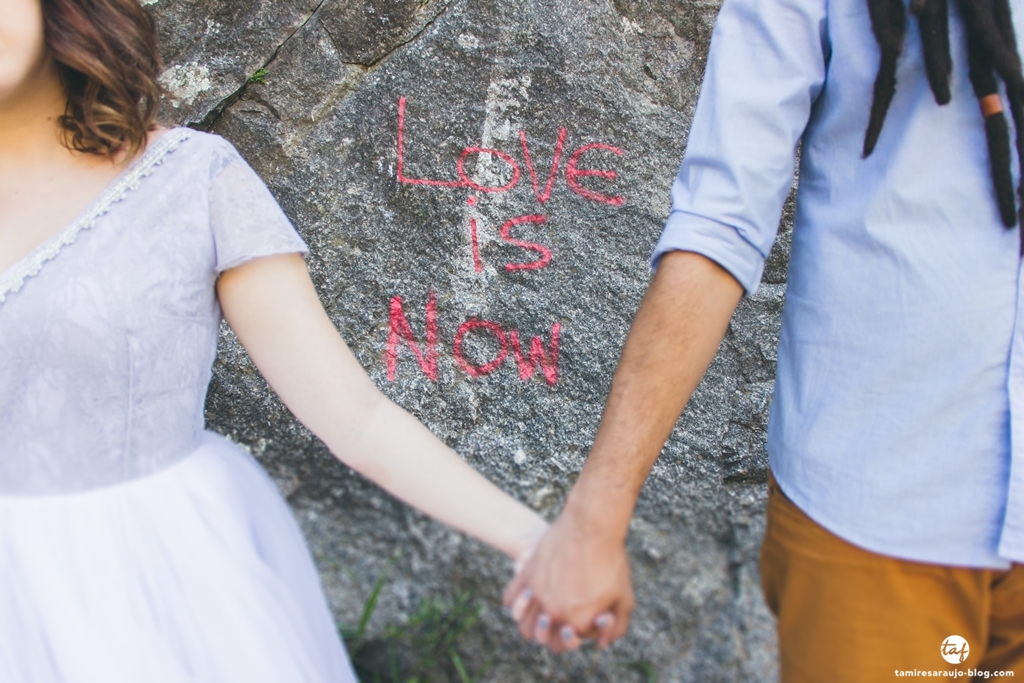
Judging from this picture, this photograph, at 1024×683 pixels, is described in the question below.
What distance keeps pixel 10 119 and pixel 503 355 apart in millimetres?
1022

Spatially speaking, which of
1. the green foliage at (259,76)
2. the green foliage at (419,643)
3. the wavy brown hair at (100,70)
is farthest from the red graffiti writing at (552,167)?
the green foliage at (419,643)

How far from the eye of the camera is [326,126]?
1.74 m

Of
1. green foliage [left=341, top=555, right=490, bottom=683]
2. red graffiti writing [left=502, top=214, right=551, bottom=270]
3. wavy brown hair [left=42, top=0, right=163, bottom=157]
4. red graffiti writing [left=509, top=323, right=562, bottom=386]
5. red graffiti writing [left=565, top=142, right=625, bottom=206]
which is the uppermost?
wavy brown hair [left=42, top=0, right=163, bottom=157]

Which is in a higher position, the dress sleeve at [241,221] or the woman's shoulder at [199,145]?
the woman's shoulder at [199,145]

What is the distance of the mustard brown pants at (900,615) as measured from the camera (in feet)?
3.18

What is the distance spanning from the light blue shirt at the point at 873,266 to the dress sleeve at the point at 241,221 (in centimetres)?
52

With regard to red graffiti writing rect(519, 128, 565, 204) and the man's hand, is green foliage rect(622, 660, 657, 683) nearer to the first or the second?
the man's hand

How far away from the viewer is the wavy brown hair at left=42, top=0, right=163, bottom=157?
43.0 inches

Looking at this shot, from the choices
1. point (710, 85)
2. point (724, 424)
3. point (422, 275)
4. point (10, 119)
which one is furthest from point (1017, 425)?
point (10, 119)

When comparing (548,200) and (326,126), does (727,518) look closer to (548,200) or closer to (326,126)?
(548,200)

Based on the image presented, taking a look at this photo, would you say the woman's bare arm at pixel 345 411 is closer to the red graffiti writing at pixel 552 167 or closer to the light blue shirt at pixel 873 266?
the light blue shirt at pixel 873 266

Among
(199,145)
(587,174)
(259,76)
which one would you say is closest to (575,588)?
Answer: (199,145)

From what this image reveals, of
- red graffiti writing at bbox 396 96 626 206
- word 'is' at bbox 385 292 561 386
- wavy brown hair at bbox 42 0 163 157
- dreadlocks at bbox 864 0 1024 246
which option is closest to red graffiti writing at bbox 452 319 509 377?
word 'is' at bbox 385 292 561 386

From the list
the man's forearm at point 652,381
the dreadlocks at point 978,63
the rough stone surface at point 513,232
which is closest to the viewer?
the dreadlocks at point 978,63
